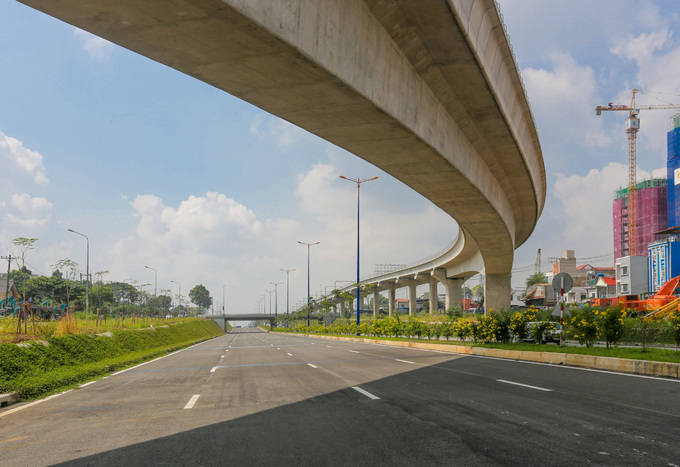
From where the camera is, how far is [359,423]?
742 cm

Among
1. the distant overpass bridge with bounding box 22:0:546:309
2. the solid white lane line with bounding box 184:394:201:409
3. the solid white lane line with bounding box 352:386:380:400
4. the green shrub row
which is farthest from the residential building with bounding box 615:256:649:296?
the solid white lane line with bounding box 184:394:201:409

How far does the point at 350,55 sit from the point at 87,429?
25.0ft

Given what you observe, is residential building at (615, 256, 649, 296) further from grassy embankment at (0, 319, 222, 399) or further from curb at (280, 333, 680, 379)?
grassy embankment at (0, 319, 222, 399)

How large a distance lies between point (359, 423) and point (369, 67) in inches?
267

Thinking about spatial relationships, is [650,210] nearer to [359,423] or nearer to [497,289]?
[497,289]

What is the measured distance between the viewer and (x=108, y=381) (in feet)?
47.3

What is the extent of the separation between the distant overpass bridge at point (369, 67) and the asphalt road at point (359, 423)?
570cm

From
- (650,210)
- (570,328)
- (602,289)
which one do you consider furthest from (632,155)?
(570,328)

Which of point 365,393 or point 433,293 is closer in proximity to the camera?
point 365,393

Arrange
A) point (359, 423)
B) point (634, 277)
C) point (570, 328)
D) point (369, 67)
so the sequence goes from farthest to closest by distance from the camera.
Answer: point (634, 277)
point (570, 328)
point (369, 67)
point (359, 423)

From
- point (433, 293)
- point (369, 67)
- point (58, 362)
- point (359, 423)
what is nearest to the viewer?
point (359, 423)

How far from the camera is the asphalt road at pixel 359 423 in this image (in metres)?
5.63

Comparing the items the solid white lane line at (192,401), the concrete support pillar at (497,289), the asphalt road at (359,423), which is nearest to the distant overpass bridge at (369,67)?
the asphalt road at (359,423)

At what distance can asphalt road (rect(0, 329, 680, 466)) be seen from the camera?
5633 mm
